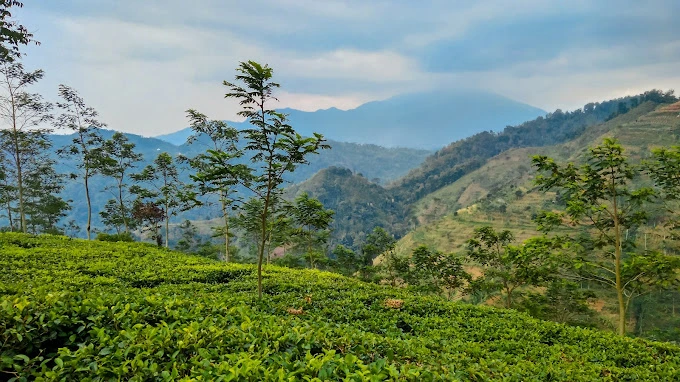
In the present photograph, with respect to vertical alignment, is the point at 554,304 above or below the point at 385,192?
below

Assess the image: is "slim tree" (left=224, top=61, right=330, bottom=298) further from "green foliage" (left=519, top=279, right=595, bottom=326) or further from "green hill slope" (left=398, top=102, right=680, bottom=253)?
"green hill slope" (left=398, top=102, right=680, bottom=253)

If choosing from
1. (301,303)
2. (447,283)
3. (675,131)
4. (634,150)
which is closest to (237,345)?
(301,303)

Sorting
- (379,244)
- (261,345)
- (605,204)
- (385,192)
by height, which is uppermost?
(605,204)

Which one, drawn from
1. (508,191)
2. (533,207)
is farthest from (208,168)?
(508,191)

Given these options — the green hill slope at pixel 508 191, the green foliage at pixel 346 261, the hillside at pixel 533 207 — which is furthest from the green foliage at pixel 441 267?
the green hill slope at pixel 508 191

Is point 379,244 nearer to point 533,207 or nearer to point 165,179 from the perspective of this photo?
point 165,179

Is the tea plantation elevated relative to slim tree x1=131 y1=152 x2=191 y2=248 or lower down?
lower down

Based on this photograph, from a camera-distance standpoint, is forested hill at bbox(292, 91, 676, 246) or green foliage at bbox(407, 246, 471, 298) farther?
forested hill at bbox(292, 91, 676, 246)

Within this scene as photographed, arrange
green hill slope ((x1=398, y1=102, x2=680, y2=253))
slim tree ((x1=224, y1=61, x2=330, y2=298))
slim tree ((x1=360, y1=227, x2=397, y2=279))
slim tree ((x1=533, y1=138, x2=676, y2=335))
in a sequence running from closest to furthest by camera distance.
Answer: slim tree ((x1=224, y1=61, x2=330, y2=298))
slim tree ((x1=533, y1=138, x2=676, y2=335))
slim tree ((x1=360, y1=227, x2=397, y2=279))
green hill slope ((x1=398, y1=102, x2=680, y2=253))

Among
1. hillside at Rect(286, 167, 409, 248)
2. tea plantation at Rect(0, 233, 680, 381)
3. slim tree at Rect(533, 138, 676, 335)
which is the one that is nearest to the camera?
tea plantation at Rect(0, 233, 680, 381)

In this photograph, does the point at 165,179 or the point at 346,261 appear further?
the point at 346,261

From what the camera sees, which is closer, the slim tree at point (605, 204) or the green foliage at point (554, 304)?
the slim tree at point (605, 204)

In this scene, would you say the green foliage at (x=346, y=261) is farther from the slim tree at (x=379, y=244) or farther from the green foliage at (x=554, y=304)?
the green foliage at (x=554, y=304)

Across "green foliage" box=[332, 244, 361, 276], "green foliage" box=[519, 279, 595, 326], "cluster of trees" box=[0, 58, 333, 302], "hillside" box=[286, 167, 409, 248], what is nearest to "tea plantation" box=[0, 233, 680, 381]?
"cluster of trees" box=[0, 58, 333, 302]
